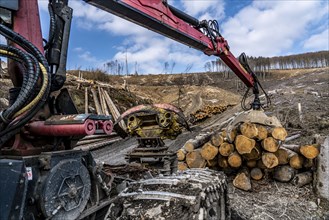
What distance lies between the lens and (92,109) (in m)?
11.4

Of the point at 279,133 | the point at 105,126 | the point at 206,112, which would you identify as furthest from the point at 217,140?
the point at 206,112

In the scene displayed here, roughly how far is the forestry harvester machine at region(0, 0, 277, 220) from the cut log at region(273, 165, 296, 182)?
9.64 feet

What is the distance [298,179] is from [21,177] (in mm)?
5037

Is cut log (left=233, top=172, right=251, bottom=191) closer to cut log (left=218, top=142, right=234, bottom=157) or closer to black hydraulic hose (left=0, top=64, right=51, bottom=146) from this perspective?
cut log (left=218, top=142, right=234, bottom=157)

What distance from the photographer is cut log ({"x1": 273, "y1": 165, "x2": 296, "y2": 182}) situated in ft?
17.8

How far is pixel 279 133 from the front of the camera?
516 cm

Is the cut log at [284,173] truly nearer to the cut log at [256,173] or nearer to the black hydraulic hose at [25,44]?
the cut log at [256,173]

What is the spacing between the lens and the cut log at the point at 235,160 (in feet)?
17.7

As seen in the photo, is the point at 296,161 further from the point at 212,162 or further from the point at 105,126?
the point at 105,126

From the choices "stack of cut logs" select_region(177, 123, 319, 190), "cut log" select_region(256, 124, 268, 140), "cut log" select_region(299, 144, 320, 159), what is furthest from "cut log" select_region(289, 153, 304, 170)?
"cut log" select_region(256, 124, 268, 140)

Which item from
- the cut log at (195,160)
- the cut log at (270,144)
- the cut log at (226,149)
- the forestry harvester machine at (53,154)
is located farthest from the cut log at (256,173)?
the forestry harvester machine at (53,154)

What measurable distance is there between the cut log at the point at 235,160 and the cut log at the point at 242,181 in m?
0.21

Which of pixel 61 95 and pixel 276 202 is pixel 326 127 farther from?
pixel 61 95

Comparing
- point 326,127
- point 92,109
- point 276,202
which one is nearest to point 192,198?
point 276,202
